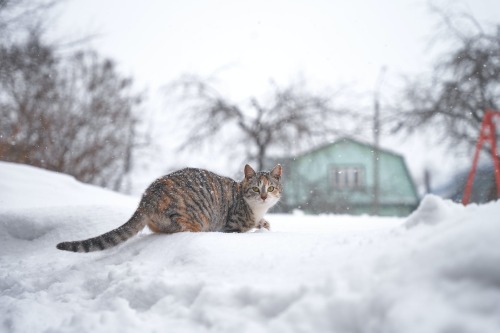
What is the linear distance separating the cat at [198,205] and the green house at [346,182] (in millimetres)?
5776

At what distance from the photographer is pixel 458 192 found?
8523 mm

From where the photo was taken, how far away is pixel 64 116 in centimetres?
1070

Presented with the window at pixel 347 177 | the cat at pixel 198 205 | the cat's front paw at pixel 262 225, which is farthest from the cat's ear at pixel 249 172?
the window at pixel 347 177

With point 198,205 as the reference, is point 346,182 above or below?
below

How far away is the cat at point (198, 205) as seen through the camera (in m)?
3.06

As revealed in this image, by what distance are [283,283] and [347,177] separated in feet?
45.3

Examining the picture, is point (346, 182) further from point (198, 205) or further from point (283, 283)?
point (283, 283)

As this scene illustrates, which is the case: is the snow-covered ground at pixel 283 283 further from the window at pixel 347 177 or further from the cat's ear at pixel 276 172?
the window at pixel 347 177

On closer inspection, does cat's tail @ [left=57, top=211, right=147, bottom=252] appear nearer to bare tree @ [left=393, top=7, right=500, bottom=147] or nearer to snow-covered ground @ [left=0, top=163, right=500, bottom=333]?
snow-covered ground @ [left=0, top=163, right=500, bottom=333]

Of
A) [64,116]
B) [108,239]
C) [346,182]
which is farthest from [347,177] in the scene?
[108,239]

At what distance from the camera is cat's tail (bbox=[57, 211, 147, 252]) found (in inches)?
107

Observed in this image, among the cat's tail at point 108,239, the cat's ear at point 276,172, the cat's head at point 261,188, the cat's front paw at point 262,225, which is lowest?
the cat's front paw at point 262,225

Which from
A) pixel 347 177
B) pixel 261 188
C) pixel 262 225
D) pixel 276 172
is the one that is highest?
pixel 276 172

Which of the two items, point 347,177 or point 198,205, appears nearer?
point 198,205
